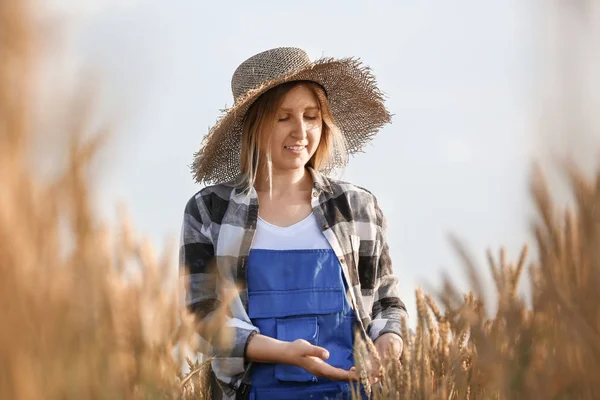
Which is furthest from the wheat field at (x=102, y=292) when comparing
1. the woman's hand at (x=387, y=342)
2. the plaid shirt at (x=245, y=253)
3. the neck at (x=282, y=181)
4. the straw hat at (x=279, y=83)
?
the straw hat at (x=279, y=83)

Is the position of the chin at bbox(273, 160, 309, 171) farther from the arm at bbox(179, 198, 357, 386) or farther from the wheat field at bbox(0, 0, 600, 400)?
the wheat field at bbox(0, 0, 600, 400)

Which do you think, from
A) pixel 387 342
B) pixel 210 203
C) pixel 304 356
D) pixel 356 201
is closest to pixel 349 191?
pixel 356 201

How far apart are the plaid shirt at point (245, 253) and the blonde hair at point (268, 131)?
0.07m

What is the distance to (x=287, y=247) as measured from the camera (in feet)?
9.51

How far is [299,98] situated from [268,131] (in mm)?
168

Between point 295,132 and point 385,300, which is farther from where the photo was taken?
point 385,300

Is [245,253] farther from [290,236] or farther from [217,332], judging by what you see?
[217,332]

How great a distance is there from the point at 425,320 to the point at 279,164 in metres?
1.04

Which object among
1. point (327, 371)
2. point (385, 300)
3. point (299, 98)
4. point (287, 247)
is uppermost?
point (299, 98)

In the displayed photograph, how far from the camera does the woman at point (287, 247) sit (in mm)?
2744

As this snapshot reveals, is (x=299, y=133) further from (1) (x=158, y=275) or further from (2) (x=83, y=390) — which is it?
(2) (x=83, y=390)

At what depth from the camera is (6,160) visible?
914 mm

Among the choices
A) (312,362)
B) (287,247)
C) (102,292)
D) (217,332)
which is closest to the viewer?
(102,292)

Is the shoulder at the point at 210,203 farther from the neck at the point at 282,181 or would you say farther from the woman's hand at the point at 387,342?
the woman's hand at the point at 387,342
